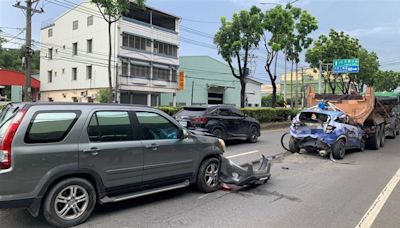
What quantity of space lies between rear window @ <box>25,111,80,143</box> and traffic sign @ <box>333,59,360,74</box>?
38056 millimetres

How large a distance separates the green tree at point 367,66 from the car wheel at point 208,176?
142ft

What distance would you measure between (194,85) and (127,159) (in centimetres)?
5179

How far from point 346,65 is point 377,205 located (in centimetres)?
3553

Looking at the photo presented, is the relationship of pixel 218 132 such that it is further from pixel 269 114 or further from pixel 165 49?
pixel 165 49

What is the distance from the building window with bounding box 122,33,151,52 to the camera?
1710 inches

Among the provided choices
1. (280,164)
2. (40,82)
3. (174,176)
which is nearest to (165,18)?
(40,82)

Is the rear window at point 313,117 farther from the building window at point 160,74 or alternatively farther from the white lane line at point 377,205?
the building window at point 160,74

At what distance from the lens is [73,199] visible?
5355mm

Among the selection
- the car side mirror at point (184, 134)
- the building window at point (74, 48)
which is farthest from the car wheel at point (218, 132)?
the building window at point (74, 48)

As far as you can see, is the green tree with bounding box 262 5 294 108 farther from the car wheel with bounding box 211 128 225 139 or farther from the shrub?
the car wheel with bounding box 211 128 225 139

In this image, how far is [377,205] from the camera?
6742mm

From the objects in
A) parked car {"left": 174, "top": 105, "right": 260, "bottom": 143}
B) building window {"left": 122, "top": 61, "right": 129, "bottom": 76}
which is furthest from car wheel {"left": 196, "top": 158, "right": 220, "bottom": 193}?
building window {"left": 122, "top": 61, "right": 129, "bottom": 76}

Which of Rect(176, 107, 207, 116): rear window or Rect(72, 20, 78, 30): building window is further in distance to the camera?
Rect(72, 20, 78, 30): building window

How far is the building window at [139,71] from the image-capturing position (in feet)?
146
